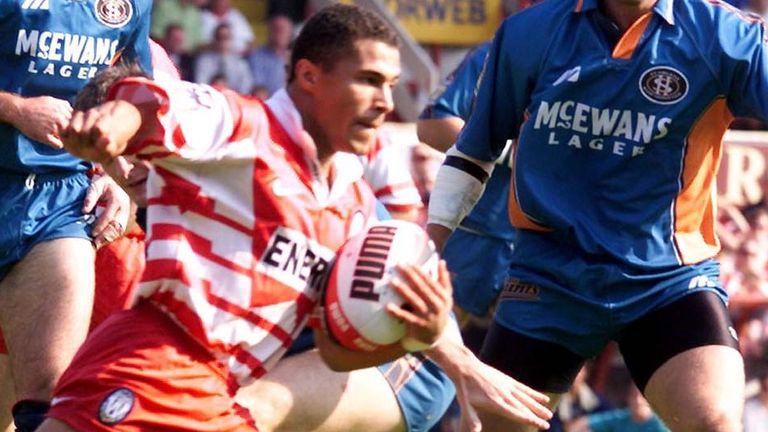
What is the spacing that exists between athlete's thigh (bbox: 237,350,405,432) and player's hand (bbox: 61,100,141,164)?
1.36 m

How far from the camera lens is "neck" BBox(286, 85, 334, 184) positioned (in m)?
5.22

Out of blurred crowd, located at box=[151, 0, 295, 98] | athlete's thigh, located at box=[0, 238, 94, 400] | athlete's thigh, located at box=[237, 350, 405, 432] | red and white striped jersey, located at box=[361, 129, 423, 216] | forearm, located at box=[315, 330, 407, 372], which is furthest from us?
blurred crowd, located at box=[151, 0, 295, 98]

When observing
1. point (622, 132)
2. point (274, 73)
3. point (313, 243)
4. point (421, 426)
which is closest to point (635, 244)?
point (622, 132)

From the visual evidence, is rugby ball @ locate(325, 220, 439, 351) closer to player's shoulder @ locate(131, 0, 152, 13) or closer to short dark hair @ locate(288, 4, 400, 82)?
short dark hair @ locate(288, 4, 400, 82)

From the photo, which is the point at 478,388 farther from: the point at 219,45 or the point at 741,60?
the point at 219,45

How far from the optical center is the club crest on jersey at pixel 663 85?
20.9ft

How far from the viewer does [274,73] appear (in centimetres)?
1538

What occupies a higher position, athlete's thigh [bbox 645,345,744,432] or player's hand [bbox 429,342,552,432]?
player's hand [bbox 429,342,552,432]

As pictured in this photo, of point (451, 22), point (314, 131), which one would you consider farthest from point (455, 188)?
point (451, 22)

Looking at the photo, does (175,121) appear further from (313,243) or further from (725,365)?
(725,365)

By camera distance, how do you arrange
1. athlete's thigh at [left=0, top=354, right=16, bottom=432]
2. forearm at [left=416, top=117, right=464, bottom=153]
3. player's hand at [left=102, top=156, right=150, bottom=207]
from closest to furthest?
player's hand at [left=102, top=156, right=150, bottom=207] < athlete's thigh at [left=0, top=354, right=16, bottom=432] < forearm at [left=416, top=117, right=464, bottom=153]

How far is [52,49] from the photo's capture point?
6602mm

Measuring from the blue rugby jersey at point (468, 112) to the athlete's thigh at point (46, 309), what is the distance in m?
2.35

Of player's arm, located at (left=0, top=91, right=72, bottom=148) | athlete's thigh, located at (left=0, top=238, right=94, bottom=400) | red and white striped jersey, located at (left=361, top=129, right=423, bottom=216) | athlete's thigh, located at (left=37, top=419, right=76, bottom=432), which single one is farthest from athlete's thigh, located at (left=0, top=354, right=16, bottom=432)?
athlete's thigh, located at (left=37, top=419, right=76, bottom=432)
